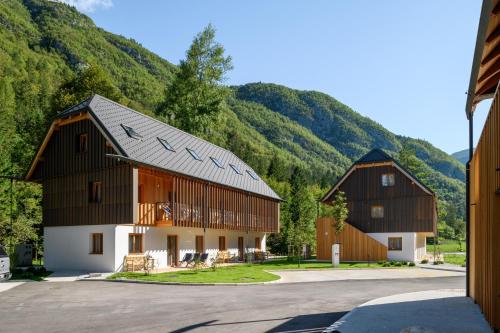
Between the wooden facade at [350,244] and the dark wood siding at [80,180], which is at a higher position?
the dark wood siding at [80,180]

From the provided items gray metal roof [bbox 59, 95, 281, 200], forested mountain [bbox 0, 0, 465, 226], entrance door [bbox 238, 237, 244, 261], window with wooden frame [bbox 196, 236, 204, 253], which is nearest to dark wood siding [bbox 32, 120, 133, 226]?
gray metal roof [bbox 59, 95, 281, 200]

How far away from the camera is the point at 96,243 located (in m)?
27.5

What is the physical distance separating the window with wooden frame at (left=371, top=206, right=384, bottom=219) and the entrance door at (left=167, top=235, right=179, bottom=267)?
16964mm

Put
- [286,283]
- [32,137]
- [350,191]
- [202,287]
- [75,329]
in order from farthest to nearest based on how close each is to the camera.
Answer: [32,137] < [350,191] < [286,283] < [202,287] < [75,329]

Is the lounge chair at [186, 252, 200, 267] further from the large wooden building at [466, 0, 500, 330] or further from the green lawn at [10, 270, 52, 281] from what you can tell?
the large wooden building at [466, 0, 500, 330]

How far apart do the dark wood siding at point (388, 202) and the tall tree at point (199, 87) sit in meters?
14.4

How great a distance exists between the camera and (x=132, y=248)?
2758 centimetres

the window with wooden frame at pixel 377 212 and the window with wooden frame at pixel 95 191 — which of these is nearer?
the window with wooden frame at pixel 95 191

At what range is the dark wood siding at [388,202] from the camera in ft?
127

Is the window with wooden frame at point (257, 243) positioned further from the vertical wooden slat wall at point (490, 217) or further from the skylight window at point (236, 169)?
the vertical wooden slat wall at point (490, 217)

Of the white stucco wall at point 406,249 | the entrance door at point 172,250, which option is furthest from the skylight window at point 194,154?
the white stucco wall at point 406,249

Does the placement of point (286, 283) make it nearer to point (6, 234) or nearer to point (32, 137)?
point (6, 234)

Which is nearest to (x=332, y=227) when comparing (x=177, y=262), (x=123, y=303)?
(x=177, y=262)

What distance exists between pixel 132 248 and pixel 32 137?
94.0ft
